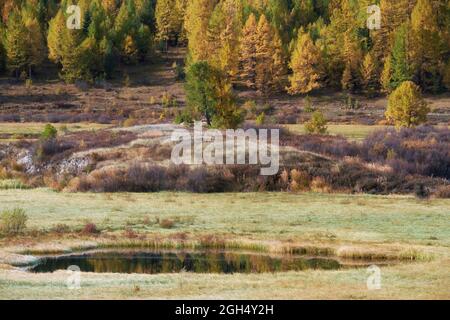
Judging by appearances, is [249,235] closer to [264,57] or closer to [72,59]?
[264,57]

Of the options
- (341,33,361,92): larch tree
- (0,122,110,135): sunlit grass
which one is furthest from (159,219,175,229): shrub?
(341,33,361,92): larch tree

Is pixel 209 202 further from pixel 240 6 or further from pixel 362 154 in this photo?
pixel 240 6

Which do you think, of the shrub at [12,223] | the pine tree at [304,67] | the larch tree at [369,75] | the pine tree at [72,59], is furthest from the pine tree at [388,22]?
the shrub at [12,223]

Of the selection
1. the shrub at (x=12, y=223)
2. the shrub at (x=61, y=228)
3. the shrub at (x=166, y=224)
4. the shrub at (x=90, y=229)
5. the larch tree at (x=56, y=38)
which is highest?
the larch tree at (x=56, y=38)

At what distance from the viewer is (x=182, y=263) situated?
1053 inches

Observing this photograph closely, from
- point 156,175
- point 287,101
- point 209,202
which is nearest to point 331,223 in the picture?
point 209,202

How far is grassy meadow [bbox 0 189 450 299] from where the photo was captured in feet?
67.2

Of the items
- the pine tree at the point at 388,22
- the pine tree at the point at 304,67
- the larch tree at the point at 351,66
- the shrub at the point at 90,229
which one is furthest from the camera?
the pine tree at the point at 388,22

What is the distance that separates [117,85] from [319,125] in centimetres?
5668

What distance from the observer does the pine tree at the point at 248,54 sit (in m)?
116

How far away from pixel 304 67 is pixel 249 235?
82354 mm

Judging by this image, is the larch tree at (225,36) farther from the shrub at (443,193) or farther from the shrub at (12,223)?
the shrub at (12,223)

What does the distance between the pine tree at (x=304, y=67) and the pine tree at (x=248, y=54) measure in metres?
5.33
